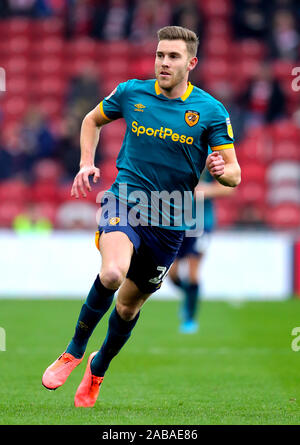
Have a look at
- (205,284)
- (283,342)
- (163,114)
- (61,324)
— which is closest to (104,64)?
(205,284)

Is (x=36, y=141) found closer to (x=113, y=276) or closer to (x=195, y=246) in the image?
(x=195, y=246)

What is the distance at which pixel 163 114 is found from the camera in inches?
218

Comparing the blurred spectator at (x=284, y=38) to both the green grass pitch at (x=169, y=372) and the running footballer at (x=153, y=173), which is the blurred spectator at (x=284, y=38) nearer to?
the green grass pitch at (x=169, y=372)

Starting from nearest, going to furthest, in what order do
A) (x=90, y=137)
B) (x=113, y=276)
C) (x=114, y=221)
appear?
(x=113, y=276) → (x=114, y=221) → (x=90, y=137)

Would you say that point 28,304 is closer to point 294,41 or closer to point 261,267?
point 261,267

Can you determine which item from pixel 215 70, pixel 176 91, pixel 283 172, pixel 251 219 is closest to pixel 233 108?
pixel 283 172

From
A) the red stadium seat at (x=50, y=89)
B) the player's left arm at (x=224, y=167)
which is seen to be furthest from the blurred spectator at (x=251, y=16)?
the player's left arm at (x=224, y=167)

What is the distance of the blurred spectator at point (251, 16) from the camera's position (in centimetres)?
1839

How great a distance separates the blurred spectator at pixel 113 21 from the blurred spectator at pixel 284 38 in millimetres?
3101

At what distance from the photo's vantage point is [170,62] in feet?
18.0

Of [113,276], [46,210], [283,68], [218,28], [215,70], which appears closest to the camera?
[113,276]

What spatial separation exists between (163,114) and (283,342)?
417 centimetres

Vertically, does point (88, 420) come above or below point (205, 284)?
above

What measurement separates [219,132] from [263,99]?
11.9 m
